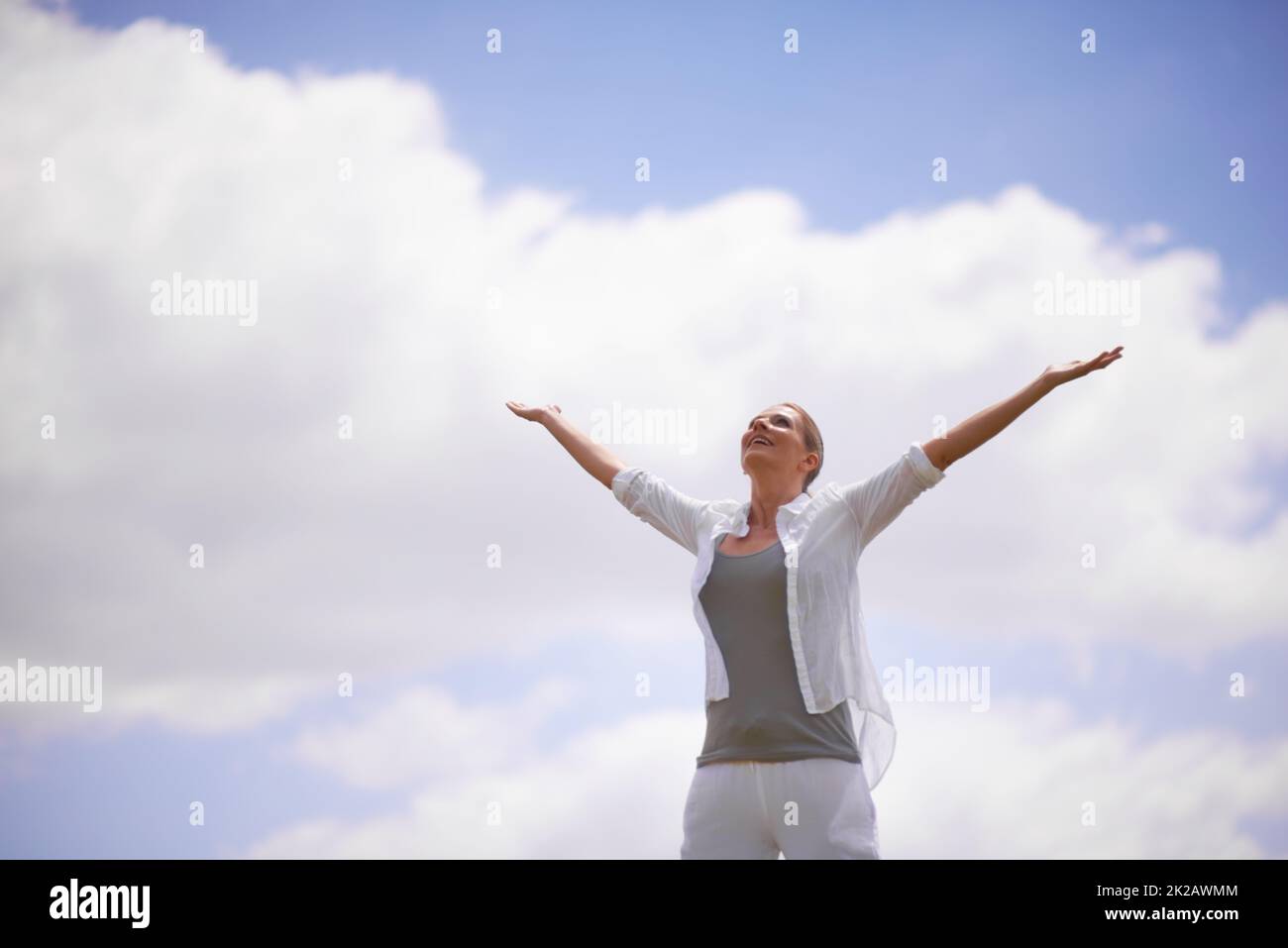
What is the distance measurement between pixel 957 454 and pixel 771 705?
1.21m

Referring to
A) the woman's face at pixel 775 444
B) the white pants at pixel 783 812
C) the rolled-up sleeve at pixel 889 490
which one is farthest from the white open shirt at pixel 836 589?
the white pants at pixel 783 812

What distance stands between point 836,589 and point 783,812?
35.9 inches

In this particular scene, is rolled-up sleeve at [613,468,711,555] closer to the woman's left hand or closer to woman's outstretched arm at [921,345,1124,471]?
woman's outstretched arm at [921,345,1124,471]

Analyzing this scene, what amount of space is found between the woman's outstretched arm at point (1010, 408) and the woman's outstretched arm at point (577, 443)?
1572 millimetres

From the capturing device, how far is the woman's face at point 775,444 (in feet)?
21.6

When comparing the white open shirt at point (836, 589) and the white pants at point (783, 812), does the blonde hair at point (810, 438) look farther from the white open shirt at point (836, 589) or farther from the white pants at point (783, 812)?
the white pants at point (783, 812)

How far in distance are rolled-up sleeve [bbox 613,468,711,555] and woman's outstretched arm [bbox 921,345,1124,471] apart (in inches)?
46.2

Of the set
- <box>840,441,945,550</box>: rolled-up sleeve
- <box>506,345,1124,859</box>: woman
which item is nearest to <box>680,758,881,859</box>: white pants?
<box>506,345,1124,859</box>: woman

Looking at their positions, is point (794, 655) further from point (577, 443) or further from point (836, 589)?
point (577, 443)

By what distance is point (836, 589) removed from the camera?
618cm

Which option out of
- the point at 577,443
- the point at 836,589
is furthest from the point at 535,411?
the point at 836,589
